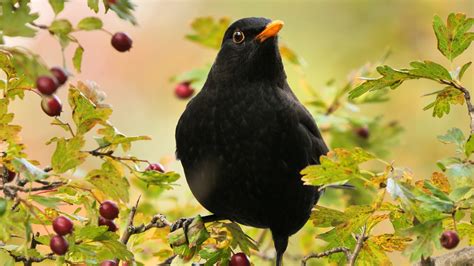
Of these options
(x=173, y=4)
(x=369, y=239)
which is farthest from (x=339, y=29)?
(x=369, y=239)

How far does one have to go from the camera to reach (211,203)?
139 inches

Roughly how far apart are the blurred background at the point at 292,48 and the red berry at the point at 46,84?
3.35 meters

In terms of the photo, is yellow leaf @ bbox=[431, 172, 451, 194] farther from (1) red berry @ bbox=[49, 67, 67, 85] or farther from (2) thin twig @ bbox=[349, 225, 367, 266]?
(1) red berry @ bbox=[49, 67, 67, 85]

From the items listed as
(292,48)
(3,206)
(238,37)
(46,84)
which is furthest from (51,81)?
(292,48)

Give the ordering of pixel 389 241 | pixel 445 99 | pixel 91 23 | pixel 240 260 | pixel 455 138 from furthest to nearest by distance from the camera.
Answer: pixel 240 260 < pixel 389 241 < pixel 445 99 < pixel 455 138 < pixel 91 23

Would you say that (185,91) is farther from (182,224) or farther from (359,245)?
(359,245)

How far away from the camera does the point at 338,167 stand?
2211mm

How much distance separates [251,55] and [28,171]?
5.86 feet

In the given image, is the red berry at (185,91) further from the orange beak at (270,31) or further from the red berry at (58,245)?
the red berry at (58,245)

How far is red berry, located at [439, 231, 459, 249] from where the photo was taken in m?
2.08

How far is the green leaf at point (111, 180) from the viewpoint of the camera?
2287 mm

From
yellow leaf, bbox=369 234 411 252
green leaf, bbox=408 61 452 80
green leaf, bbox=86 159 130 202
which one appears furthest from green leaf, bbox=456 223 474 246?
green leaf, bbox=86 159 130 202

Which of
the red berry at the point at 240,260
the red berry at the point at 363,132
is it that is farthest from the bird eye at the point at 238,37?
the red berry at the point at 240,260

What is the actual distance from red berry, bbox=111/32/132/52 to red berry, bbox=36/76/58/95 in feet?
1.69
